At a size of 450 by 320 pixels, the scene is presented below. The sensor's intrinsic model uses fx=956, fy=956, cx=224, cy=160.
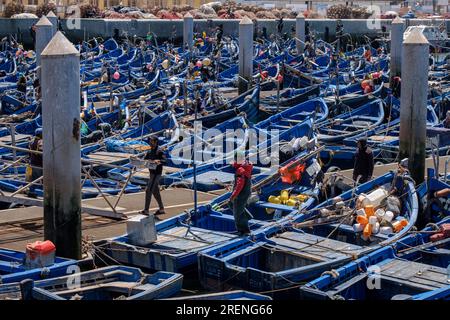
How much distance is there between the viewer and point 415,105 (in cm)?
2102

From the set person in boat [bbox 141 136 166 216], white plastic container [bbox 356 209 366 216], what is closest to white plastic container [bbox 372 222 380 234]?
white plastic container [bbox 356 209 366 216]

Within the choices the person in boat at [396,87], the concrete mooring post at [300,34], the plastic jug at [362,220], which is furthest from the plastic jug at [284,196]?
the concrete mooring post at [300,34]

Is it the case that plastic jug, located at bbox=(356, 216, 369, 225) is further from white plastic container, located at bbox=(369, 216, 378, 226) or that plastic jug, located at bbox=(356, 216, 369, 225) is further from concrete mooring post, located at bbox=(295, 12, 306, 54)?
concrete mooring post, located at bbox=(295, 12, 306, 54)

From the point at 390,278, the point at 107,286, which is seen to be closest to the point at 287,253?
the point at 390,278

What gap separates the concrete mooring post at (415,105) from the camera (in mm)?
21047

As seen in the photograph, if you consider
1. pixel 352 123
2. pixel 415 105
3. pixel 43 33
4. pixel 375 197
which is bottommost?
pixel 352 123

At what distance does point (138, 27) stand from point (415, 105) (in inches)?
1576

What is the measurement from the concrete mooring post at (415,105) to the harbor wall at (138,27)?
34721 millimetres

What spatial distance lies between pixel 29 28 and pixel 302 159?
4017cm

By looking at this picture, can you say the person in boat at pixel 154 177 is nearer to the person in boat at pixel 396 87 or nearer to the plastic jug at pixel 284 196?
the plastic jug at pixel 284 196

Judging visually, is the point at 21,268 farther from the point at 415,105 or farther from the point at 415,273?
the point at 415,105

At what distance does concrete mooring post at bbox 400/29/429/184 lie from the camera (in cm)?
2105

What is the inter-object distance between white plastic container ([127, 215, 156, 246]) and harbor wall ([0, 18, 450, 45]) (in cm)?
3980
